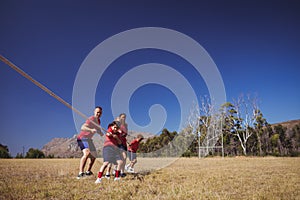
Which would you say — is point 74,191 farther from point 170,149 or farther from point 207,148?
point 170,149

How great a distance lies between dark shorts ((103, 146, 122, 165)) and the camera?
577 centimetres

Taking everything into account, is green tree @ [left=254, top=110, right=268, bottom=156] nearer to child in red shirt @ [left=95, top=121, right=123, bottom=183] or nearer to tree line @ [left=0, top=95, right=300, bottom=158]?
tree line @ [left=0, top=95, right=300, bottom=158]

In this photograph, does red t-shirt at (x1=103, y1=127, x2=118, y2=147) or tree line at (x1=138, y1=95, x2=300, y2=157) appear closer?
red t-shirt at (x1=103, y1=127, x2=118, y2=147)

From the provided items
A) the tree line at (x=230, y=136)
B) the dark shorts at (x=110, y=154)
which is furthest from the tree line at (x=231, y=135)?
the dark shorts at (x=110, y=154)

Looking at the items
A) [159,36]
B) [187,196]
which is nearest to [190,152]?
[159,36]

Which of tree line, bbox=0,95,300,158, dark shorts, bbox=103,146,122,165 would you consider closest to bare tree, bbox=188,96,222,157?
tree line, bbox=0,95,300,158

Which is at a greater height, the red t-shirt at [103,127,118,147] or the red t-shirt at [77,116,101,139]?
the red t-shirt at [77,116,101,139]

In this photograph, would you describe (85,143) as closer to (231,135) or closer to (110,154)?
(110,154)

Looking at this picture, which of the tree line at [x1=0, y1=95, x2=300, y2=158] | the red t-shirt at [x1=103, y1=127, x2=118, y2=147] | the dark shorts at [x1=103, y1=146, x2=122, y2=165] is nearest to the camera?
the dark shorts at [x1=103, y1=146, x2=122, y2=165]

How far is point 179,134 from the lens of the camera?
43531mm

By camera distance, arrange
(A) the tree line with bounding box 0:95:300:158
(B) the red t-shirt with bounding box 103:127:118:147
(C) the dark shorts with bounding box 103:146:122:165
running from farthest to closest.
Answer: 1. (A) the tree line with bounding box 0:95:300:158
2. (B) the red t-shirt with bounding box 103:127:118:147
3. (C) the dark shorts with bounding box 103:146:122:165

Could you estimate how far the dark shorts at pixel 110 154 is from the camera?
5.77 m

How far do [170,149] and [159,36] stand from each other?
105 feet

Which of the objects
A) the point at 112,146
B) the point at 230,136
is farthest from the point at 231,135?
the point at 112,146
